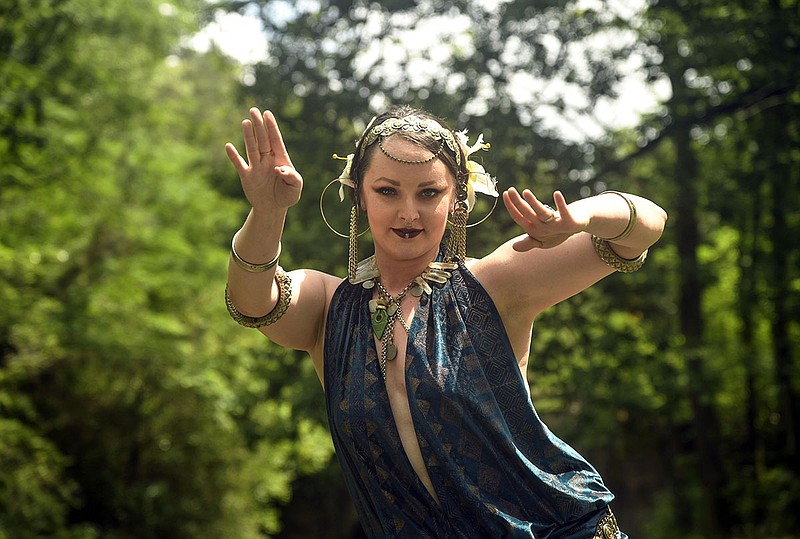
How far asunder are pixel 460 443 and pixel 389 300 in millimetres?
413

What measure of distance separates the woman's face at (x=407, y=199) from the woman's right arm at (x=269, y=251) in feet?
0.81

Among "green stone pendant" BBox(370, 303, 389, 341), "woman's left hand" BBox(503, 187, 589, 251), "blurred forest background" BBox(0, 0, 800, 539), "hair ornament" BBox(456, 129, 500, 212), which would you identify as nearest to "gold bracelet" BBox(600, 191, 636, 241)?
"woman's left hand" BBox(503, 187, 589, 251)

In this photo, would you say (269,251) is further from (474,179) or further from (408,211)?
(474,179)

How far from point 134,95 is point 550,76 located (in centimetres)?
728

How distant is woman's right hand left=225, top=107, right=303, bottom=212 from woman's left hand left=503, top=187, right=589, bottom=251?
1.60 ft

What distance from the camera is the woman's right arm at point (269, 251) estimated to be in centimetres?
236

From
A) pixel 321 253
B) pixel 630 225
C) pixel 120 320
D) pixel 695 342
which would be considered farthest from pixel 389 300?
pixel 120 320

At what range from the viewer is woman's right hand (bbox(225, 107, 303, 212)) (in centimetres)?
235

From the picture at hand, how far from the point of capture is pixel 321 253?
11.1m

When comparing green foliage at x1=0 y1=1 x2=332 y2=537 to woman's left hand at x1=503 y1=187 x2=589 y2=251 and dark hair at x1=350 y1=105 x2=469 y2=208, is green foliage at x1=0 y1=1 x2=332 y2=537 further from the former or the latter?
woman's left hand at x1=503 y1=187 x2=589 y2=251

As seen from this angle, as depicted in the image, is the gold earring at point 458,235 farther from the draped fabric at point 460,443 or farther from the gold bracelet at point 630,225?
the gold bracelet at point 630,225

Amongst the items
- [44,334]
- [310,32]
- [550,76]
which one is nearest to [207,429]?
[44,334]

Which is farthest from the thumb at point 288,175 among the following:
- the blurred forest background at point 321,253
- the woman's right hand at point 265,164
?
the blurred forest background at point 321,253

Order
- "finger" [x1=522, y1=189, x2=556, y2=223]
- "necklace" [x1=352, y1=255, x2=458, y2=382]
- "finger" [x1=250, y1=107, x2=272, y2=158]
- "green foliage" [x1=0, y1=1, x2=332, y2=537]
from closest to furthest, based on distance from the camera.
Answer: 1. "finger" [x1=522, y1=189, x2=556, y2=223]
2. "finger" [x1=250, y1=107, x2=272, y2=158]
3. "necklace" [x1=352, y1=255, x2=458, y2=382]
4. "green foliage" [x1=0, y1=1, x2=332, y2=537]
